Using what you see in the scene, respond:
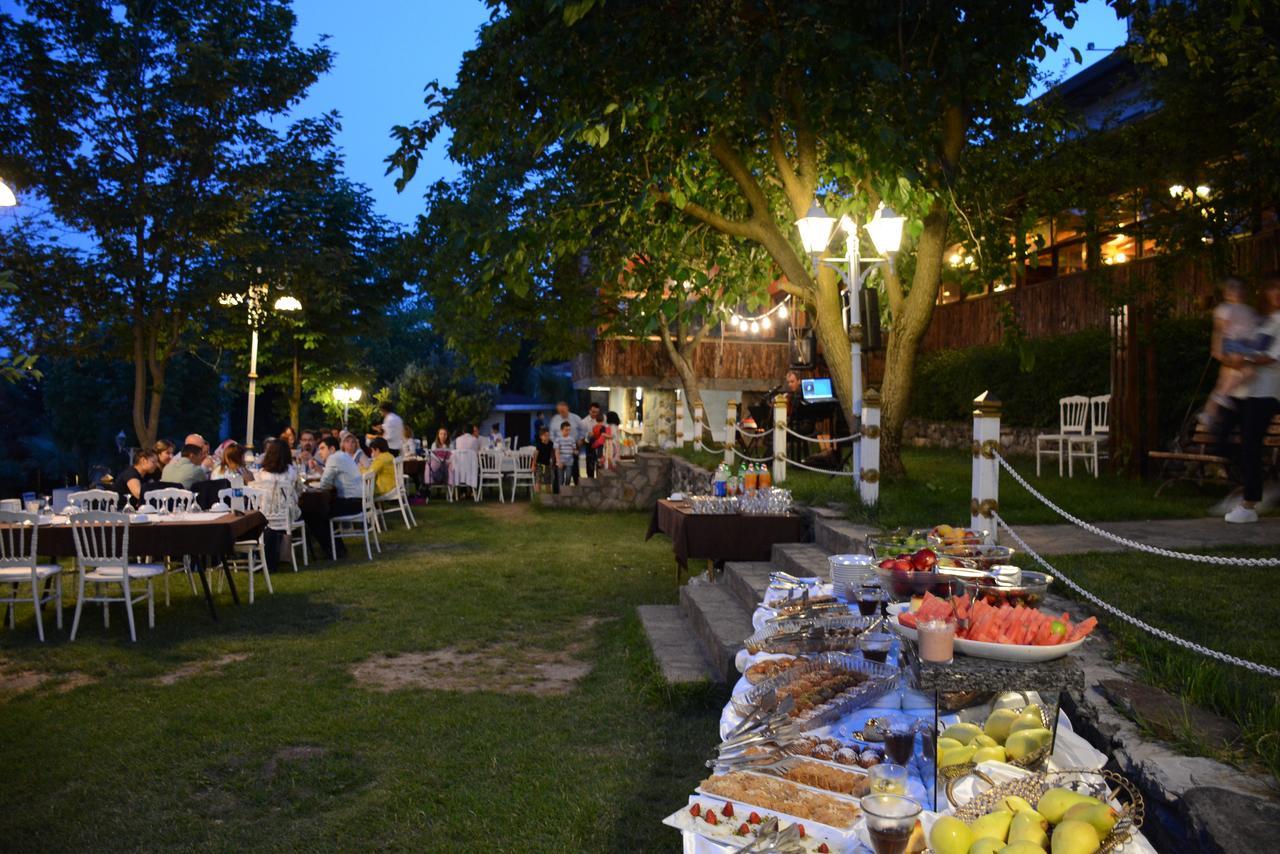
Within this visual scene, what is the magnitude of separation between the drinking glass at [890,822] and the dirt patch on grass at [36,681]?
5.51 m

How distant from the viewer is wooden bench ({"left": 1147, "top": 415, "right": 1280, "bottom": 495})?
312 inches

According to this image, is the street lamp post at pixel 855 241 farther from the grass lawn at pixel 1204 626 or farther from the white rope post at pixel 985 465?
the grass lawn at pixel 1204 626

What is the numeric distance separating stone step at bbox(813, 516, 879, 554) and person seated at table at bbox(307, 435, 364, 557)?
5.82 meters

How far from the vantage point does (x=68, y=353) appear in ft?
44.3

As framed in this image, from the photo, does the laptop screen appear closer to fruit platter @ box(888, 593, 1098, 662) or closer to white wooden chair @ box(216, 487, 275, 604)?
white wooden chair @ box(216, 487, 275, 604)

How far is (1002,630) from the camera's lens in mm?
2740

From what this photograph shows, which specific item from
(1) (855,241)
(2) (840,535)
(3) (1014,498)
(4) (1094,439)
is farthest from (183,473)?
(4) (1094,439)

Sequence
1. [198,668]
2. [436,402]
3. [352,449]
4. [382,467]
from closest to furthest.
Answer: [198,668]
[382,467]
[352,449]
[436,402]

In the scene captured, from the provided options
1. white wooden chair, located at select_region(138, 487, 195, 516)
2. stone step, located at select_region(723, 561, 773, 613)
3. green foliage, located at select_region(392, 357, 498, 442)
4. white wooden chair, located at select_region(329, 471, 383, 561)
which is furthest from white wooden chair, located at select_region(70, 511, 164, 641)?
green foliage, located at select_region(392, 357, 498, 442)

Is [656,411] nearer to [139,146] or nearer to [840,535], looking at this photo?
[139,146]

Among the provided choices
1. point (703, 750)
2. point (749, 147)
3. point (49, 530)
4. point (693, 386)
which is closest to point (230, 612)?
point (49, 530)

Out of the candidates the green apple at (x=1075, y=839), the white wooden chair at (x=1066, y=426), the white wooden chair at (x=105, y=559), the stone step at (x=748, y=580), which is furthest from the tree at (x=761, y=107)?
the green apple at (x=1075, y=839)

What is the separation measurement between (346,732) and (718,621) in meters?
2.39

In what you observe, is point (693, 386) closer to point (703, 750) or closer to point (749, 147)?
point (749, 147)
